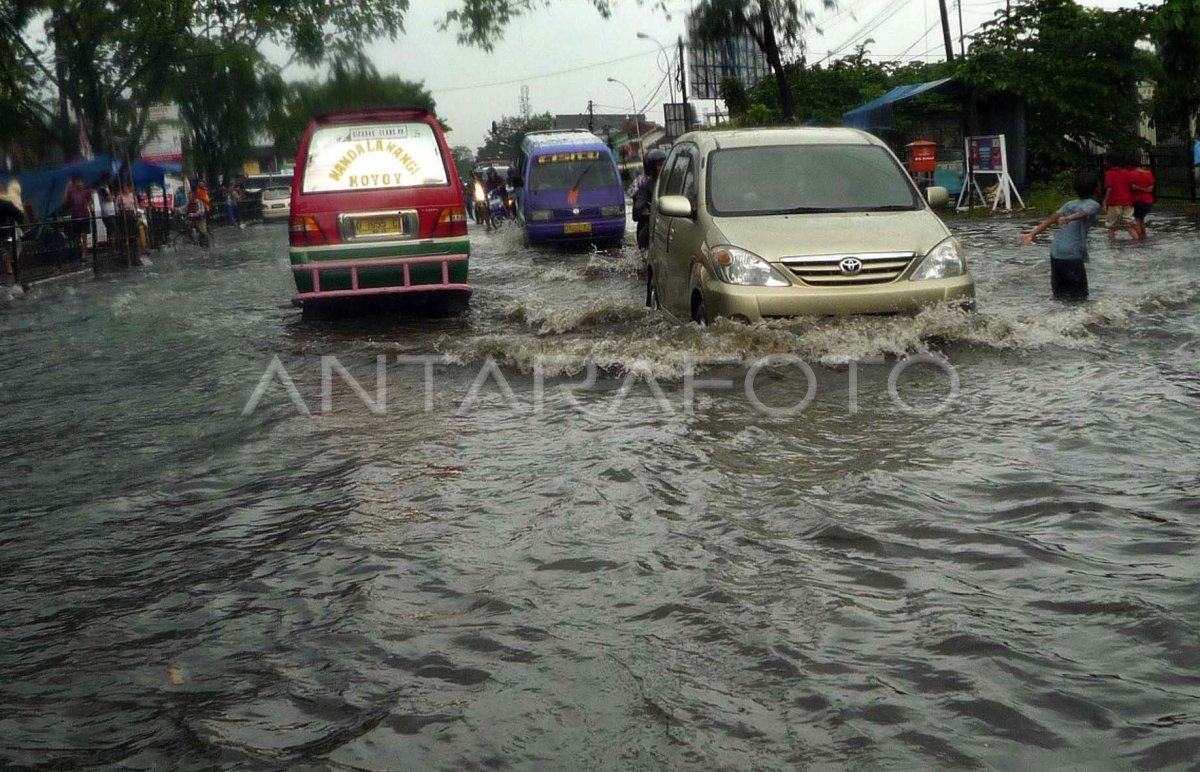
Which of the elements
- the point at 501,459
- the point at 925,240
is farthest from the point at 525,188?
the point at 501,459

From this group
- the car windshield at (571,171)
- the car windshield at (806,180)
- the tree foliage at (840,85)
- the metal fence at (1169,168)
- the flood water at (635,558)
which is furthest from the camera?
the tree foliage at (840,85)

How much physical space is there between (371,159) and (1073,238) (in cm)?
631

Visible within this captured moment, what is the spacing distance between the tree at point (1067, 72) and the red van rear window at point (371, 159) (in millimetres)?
21307

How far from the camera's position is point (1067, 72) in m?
30.3

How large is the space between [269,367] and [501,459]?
440 cm

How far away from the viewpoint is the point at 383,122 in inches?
508

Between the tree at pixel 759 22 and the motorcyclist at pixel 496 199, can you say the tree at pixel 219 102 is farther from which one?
the tree at pixel 759 22

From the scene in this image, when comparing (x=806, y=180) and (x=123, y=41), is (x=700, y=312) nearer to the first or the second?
(x=806, y=180)

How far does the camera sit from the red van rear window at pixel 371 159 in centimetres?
1256

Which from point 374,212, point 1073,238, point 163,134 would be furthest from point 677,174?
point 163,134

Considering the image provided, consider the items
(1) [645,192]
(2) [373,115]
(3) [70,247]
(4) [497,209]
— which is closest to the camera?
(2) [373,115]

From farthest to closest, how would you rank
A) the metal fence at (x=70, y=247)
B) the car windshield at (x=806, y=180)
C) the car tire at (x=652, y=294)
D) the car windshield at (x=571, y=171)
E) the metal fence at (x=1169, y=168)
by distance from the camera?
1. the metal fence at (x=1169, y=168)
2. the car windshield at (x=571, y=171)
3. the metal fence at (x=70, y=247)
4. the car tire at (x=652, y=294)
5. the car windshield at (x=806, y=180)

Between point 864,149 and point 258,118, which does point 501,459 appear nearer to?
point 864,149

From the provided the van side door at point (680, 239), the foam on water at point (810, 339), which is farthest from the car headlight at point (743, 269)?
the van side door at point (680, 239)
